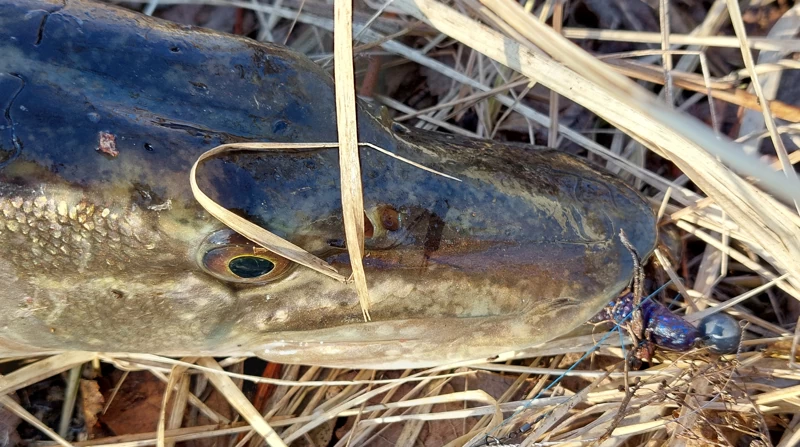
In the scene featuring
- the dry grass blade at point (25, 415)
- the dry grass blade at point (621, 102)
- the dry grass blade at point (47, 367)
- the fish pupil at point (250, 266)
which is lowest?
the dry grass blade at point (25, 415)

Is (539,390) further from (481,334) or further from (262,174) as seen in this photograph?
(262,174)

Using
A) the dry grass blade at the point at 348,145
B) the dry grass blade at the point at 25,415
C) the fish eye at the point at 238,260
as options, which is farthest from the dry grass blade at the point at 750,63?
the dry grass blade at the point at 25,415

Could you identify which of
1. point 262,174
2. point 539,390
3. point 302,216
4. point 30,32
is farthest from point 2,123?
point 539,390

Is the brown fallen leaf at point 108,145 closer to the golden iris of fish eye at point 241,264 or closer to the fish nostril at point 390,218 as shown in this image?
the golden iris of fish eye at point 241,264

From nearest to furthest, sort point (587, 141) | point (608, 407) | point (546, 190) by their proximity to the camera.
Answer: point (546, 190), point (608, 407), point (587, 141)

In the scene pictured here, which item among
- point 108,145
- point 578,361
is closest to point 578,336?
point 578,361

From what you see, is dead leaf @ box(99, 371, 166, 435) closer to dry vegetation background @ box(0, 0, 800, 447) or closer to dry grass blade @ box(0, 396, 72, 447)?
dry vegetation background @ box(0, 0, 800, 447)

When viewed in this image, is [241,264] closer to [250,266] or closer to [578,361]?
[250,266]
